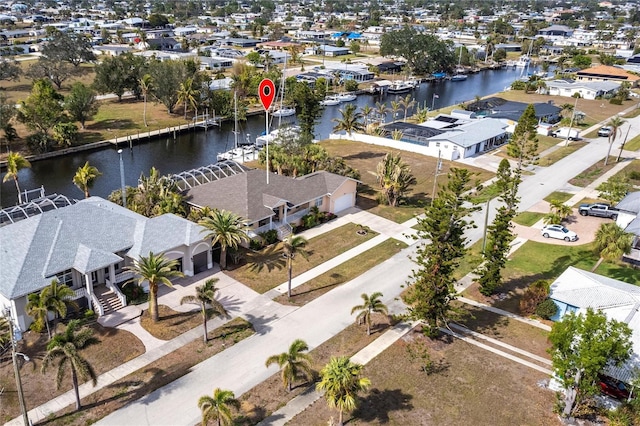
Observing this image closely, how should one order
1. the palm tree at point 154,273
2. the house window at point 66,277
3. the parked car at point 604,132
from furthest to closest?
the parked car at point 604,132 < the house window at point 66,277 < the palm tree at point 154,273

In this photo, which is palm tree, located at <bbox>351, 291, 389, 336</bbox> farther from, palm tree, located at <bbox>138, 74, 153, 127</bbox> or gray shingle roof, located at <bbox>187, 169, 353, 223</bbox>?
palm tree, located at <bbox>138, 74, 153, 127</bbox>

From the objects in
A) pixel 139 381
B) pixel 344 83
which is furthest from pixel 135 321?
pixel 344 83

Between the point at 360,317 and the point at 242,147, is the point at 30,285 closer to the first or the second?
the point at 360,317

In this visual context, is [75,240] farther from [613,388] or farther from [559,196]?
[559,196]

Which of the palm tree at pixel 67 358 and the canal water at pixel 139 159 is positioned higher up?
the palm tree at pixel 67 358

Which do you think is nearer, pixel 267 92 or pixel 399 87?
pixel 267 92

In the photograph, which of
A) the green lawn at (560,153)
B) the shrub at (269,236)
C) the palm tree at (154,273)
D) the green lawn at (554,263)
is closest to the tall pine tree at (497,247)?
the green lawn at (554,263)

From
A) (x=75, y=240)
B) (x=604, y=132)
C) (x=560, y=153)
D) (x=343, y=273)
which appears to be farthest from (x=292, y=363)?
(x=604, y=132)

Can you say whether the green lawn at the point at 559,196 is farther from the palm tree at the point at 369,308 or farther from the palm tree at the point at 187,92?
the palm tree at the point at 187,92
